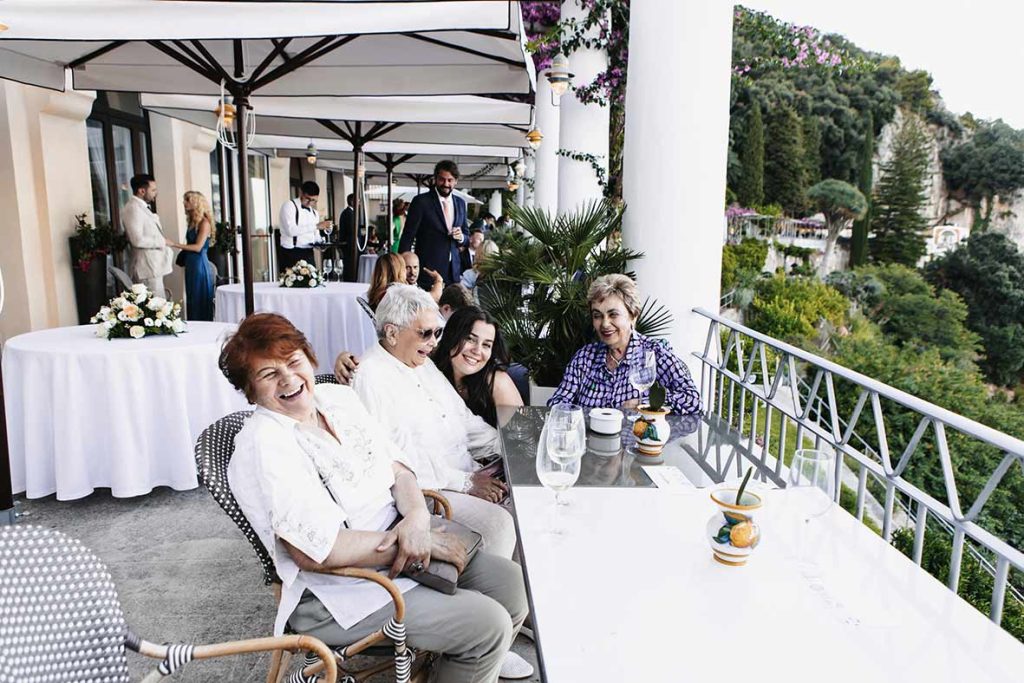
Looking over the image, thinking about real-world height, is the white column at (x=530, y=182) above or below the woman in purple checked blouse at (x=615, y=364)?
above

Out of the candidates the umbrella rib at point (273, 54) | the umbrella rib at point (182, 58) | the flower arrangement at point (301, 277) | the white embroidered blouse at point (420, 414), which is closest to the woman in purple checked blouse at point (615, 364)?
the white embroidered blouse at point (420, 414)

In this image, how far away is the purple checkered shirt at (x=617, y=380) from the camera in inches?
109

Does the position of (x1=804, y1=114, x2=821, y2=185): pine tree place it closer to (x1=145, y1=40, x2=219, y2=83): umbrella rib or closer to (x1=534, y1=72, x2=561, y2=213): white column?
(x1=534, y1=72, x2=561, y2=213): white column

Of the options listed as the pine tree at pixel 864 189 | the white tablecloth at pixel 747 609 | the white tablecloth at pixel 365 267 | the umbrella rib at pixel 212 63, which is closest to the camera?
the white tablecloth at pixel 747 609

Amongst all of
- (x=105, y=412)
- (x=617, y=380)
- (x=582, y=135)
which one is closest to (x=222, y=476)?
(x=617, y=380)

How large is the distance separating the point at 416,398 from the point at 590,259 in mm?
1879

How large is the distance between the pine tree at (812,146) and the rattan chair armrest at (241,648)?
146ft

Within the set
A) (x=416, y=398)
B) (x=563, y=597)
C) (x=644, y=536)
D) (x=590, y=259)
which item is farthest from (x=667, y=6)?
(x=563, y=597)

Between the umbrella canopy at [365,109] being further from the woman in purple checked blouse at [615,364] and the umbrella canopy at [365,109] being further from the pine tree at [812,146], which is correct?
the pine tree at [812,146]

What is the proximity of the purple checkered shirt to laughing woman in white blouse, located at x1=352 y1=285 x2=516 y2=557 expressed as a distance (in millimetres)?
603

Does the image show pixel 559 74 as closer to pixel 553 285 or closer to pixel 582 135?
pixel 582 135

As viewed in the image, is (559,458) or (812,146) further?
(812,146)

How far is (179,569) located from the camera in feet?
9.27

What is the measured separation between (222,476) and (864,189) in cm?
4526
